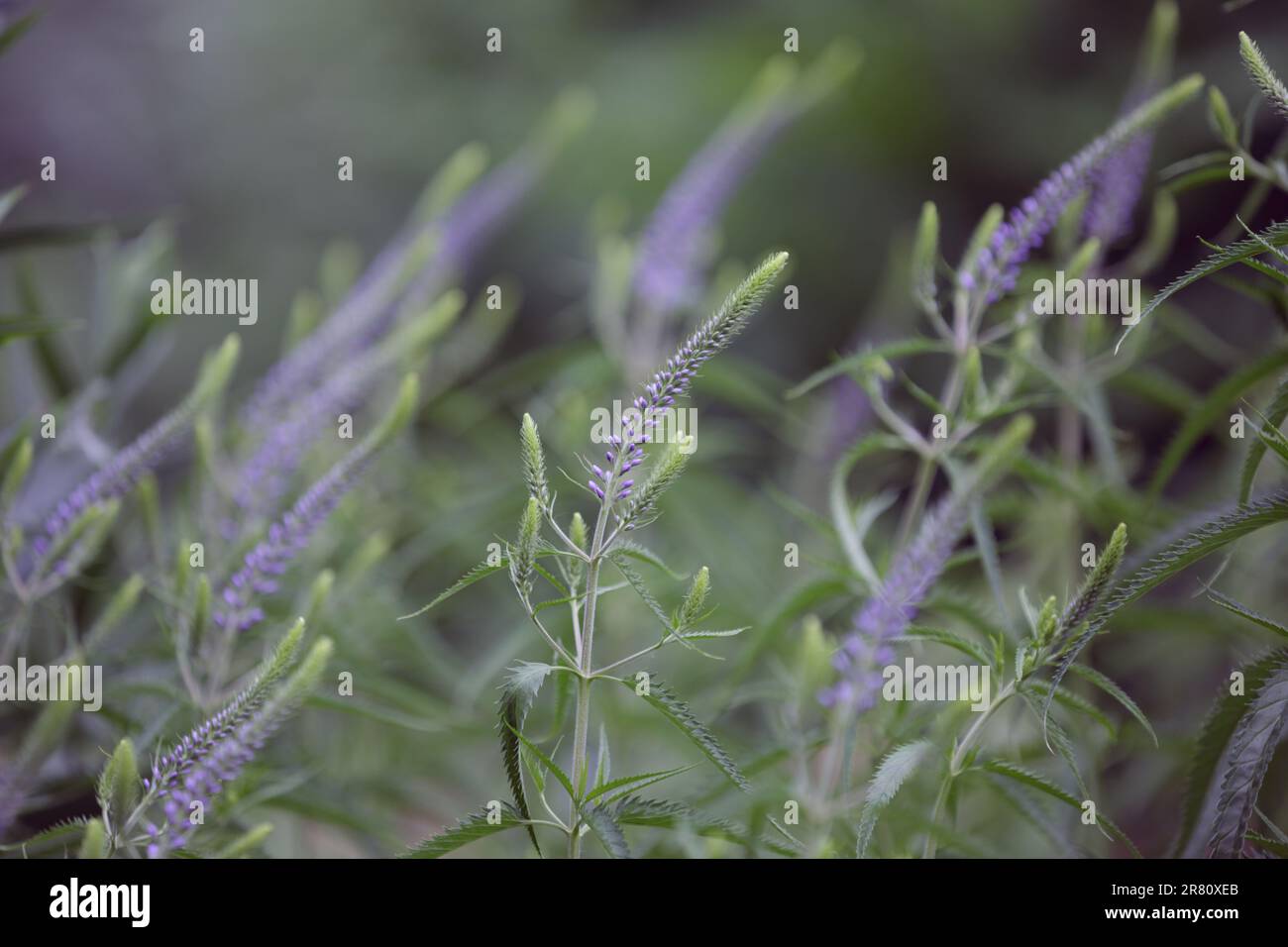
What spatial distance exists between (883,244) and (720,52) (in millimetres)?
576

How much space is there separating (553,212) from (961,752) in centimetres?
181

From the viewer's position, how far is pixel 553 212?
7.50ft

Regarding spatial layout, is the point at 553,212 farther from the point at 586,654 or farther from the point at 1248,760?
the point at 1248,760

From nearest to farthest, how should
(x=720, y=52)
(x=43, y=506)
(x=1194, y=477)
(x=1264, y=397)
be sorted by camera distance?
(x=43, y=506), (x=1264, y=397), (x=1194, y=477), (x=720, y=52)

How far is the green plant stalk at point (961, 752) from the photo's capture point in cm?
66

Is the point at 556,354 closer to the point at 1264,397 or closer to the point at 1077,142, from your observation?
the point at 1264,397

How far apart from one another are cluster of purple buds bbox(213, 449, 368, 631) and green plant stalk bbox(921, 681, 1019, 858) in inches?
18.3

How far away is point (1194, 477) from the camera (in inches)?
64.1

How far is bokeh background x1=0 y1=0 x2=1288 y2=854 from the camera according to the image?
118 centimetres

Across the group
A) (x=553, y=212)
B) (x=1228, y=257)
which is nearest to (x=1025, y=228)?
(x=1228, y=257)

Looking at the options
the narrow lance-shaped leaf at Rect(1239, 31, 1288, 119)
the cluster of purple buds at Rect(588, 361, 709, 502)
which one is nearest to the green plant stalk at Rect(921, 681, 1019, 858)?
the cluster of purple buds at Rect(588, 361, 709, 502)

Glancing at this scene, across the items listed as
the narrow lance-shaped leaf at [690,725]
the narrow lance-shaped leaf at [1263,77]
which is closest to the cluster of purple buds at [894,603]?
the narrow lance-shaped leaf at [690,725]

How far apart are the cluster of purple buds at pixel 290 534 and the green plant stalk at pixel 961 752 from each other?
466mm
